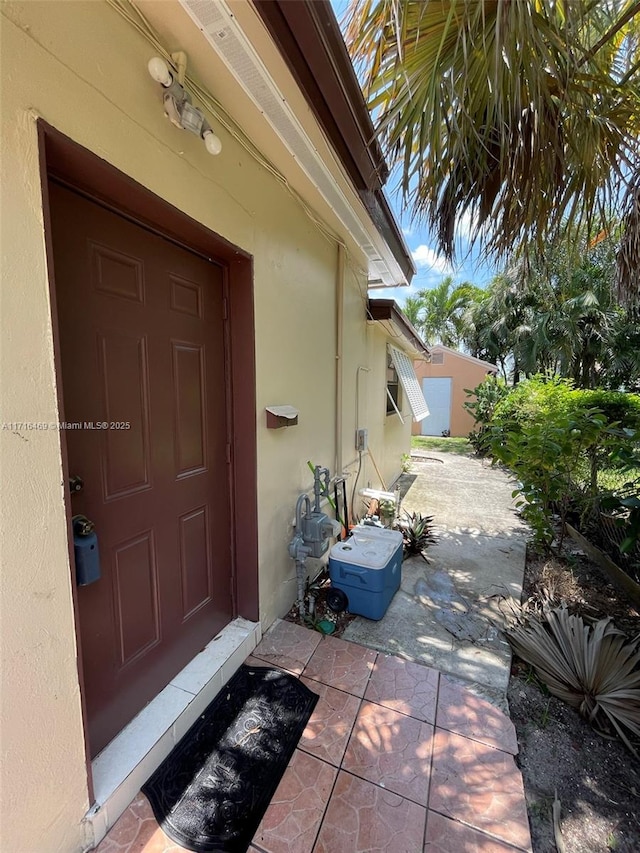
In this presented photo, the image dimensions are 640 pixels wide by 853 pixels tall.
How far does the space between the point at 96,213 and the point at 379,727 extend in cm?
352

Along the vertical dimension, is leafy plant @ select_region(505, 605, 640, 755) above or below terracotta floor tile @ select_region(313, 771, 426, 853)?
above

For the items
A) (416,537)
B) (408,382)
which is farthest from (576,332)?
(416,537)

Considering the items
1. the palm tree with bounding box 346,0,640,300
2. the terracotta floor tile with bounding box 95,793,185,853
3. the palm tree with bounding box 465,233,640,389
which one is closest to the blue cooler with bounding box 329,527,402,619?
the terracotta floor tile with bounding box 95,793,185,853

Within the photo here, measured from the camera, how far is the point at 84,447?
1.80m

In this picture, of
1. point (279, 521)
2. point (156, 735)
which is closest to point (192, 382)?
point (279, 521)

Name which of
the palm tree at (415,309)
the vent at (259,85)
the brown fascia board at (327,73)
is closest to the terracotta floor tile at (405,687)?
the brown fascia board at (327,73)

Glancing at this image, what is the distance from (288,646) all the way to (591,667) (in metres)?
2.27

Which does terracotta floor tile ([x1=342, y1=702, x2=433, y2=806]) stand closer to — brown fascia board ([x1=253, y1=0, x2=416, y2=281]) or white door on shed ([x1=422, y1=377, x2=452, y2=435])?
brown fascia board ([x1=253, y1=0, x2=416, y2=281])

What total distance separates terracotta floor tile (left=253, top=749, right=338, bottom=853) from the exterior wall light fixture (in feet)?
12.0

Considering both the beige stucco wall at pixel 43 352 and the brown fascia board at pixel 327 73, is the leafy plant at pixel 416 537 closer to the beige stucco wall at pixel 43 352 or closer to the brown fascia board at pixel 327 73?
the beige stucco wall at pixel 43 352

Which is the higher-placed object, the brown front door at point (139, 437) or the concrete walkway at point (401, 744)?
the brown front door at point (139, 437)

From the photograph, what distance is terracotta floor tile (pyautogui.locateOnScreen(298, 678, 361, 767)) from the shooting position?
213 cm

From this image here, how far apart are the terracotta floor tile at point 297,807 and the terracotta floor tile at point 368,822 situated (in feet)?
0.17

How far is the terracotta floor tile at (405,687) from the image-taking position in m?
2.44
